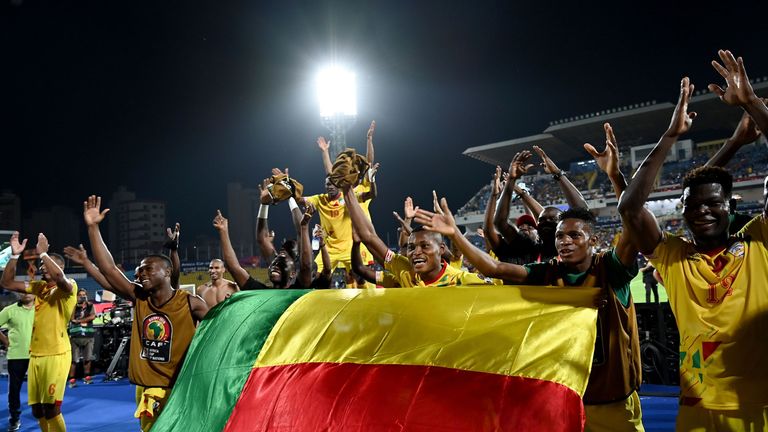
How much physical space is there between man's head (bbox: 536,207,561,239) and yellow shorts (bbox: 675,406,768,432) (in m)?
1.89

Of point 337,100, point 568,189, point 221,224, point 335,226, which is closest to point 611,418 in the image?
point 568,189

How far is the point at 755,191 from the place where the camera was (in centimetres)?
3300

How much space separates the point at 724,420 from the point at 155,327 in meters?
4.02

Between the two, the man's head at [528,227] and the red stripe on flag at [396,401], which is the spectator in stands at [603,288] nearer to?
the red stripe on flag at [396,401]

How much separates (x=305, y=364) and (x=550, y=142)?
41.7 meters

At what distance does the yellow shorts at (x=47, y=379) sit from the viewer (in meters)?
6.53

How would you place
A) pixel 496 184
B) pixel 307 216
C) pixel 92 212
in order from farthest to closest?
pixel 496 184
pixel 307 216
pixel 92 212

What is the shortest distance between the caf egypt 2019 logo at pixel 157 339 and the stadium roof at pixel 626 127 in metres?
35.3

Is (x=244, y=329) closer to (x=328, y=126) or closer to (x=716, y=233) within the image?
(x=716, y=233)

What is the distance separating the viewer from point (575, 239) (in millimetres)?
3254

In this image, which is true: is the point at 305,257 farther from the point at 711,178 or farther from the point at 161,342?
the point at 711,178

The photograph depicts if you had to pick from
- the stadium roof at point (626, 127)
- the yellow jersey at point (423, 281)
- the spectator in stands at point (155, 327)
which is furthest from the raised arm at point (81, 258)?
the stadium roof at point (626, 127)

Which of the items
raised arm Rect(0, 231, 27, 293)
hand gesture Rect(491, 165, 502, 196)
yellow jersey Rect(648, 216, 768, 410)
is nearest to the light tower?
raised arm Rect(0, 231, 27, 293)

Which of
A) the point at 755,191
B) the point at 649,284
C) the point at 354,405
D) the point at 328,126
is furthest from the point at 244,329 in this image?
the point at 755,191
